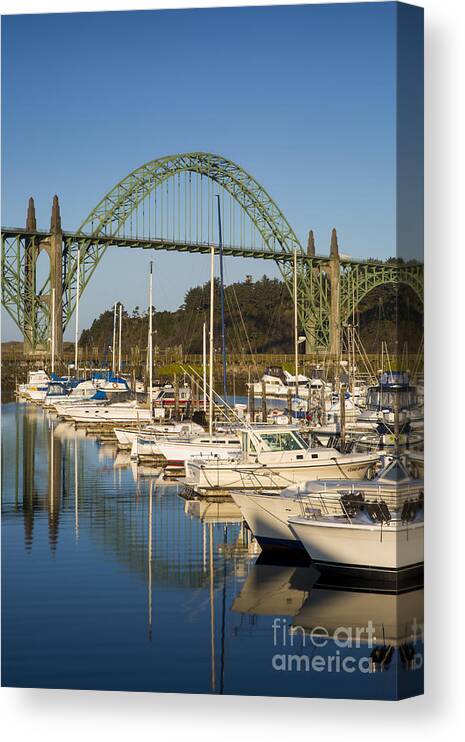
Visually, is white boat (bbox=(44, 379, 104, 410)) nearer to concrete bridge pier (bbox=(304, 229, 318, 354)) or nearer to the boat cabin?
concrete bridge pier (bbox=(304, 229, 318, 354))

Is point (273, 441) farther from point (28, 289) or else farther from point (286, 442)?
point (28, 289)

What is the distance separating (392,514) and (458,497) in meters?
3.35

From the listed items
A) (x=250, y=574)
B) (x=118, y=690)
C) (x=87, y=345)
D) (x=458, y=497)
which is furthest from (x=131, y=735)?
(x=87, y=345)

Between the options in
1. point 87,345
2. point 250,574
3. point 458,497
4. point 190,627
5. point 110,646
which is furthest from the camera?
point 87,345

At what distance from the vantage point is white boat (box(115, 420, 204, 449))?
35.0m

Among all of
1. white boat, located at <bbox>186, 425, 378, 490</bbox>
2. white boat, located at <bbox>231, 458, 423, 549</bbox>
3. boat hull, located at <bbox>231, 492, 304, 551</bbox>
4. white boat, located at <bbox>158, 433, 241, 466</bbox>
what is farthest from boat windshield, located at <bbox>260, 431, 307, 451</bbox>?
boat hull, located at <bbox>231, 492, 304, 551</bbox>

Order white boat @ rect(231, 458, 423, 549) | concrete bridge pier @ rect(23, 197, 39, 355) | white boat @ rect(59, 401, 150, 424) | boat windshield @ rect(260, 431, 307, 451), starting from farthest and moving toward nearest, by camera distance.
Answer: white boat @ rect(59, 401, 150, 424) → concrete bridge pier @ rect(23, 197, 39, 355) → boat windshield @ rect(260, 431, 307, 451) → white boat @ rect(231, 458, 423, 549)

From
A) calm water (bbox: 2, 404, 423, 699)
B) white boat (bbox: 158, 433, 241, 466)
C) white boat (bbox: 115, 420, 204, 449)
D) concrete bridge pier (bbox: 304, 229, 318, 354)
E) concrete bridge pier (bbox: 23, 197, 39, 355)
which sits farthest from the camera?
concrete bridge pier (bbox: 304, 229, 318, 354)

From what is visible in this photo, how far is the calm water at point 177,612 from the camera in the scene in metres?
12.1

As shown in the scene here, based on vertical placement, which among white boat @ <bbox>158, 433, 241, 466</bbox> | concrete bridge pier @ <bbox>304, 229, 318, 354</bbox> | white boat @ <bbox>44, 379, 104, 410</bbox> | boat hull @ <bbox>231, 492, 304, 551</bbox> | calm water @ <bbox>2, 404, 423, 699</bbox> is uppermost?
concrete bridge pier @ <bbox>304, 229, 318, 354</bbox>

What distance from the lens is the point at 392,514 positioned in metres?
14.9

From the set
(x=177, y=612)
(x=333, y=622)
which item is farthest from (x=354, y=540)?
(x=177, y=612)

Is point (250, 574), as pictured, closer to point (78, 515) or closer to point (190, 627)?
point (190, 627)

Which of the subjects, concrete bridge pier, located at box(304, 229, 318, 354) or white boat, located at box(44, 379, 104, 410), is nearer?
white boat, located at box(44, 379, 104, 410)
